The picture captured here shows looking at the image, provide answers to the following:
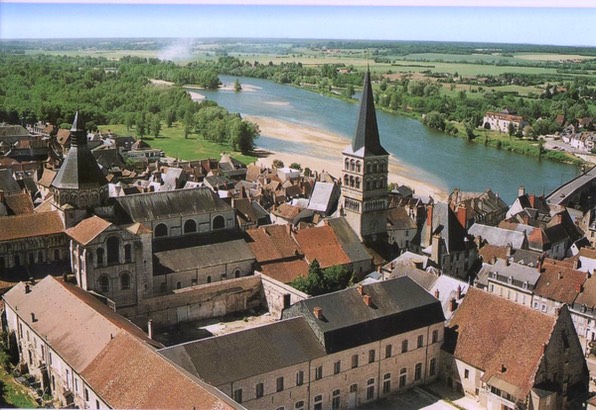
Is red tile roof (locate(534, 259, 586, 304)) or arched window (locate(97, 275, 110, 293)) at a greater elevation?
arched window (locate(97, 275, 110, 293))

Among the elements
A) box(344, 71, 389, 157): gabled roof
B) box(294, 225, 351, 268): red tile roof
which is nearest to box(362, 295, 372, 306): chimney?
box(294, 225, 351, 268): red tile roof

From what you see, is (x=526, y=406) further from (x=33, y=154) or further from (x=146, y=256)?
(x=33, y=154)

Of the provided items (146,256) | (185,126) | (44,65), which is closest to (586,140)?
(185,126)

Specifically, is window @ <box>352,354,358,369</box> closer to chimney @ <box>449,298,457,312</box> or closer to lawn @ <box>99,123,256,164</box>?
chimney @ <box>449,298,457,312</box>

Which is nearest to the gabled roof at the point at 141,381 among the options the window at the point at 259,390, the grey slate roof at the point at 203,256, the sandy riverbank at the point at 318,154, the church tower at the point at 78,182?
the window at the point at 259,390

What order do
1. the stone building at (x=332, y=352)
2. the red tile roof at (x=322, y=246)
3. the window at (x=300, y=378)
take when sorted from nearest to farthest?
1. the stone building at (x=332, y=352)
2. the window at (x=300, y=378)
3. the red tile roof at (x=322, y=246)

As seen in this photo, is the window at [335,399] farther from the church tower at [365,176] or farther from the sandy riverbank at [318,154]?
the sandy riverbank at [318,154]
